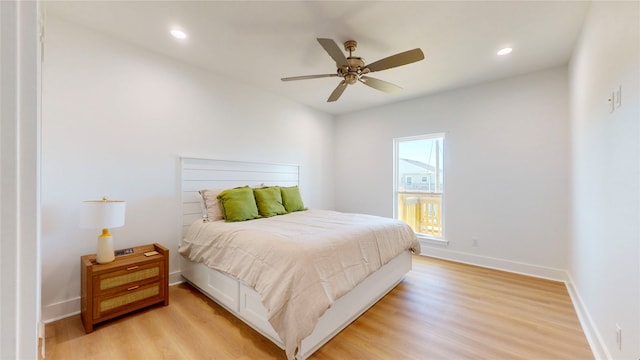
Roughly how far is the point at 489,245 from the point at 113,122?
4877 mm

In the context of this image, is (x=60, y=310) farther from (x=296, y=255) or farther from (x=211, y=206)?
(x=296, y=255)

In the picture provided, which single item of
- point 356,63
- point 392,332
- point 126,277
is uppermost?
point 356,63

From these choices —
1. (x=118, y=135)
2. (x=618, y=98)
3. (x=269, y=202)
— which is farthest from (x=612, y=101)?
(x=118, y=135)

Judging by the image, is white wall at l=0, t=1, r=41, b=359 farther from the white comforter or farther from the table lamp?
the table lamp

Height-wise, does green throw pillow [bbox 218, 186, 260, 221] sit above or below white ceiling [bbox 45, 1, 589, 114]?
below

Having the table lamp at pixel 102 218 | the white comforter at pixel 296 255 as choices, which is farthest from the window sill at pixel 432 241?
the table lamp at pixel 102 218

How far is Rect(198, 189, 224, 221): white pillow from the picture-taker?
2.93 m

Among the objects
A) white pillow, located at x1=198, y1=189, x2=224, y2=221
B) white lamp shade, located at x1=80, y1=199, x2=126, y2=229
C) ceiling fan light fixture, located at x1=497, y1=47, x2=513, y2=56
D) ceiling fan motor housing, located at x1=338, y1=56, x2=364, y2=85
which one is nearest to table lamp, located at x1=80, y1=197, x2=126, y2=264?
white lamp shade, located at x1=80, y1=199, x2=126, y2=229

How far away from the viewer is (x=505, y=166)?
3480 millimetres

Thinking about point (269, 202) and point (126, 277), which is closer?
point (126, 277)

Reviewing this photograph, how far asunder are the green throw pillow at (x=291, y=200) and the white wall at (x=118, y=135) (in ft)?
2.54

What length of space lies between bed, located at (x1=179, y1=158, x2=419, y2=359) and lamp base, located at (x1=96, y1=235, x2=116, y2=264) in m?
0.72

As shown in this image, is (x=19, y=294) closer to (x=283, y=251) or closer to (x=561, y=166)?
(x=283, y=251)

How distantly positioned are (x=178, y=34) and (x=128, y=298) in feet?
8.37
